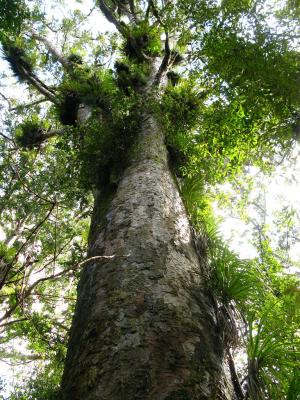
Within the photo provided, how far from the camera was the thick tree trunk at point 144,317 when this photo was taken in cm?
174

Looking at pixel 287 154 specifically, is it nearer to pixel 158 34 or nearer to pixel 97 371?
pixel 97 371

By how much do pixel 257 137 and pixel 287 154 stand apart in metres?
0.55

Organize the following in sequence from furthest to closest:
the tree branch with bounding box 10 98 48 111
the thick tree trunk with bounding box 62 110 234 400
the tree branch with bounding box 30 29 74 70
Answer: the tree branch with bounding box 10 98 48 111 < the tree branch with bounding box 30 29 74 70 < the thick tree trunk with bounding box 62 110 234 400

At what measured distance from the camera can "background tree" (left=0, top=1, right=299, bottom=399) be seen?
1.89 metres

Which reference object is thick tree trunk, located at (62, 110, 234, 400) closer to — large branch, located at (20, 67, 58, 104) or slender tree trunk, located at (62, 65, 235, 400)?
slender tree trunk, located at (62, 65, 235, 400)

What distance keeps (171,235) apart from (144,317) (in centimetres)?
96

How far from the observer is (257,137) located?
511 centimetres

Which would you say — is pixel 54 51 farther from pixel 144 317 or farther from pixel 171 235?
pixel 144 317

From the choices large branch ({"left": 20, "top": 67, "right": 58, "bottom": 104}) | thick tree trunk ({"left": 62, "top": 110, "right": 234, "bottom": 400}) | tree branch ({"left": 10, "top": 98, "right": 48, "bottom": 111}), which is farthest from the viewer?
tree branch ({"left": 10, "top": 98, "right": 48, "bottom": 111})

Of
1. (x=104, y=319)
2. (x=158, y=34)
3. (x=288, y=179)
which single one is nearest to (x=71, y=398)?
(x=104, y=319)

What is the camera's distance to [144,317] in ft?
6.74

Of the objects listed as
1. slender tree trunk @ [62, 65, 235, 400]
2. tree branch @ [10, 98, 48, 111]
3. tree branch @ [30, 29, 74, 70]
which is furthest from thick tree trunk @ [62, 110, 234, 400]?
tree branch @ [10, 98, 48, 111]

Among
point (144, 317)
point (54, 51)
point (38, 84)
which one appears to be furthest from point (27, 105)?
point (144, 317)

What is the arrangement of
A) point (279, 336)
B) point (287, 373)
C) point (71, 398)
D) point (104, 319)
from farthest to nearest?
point (279, 336) → point (287, 373) → point (104, 319) → point (71, 398)
